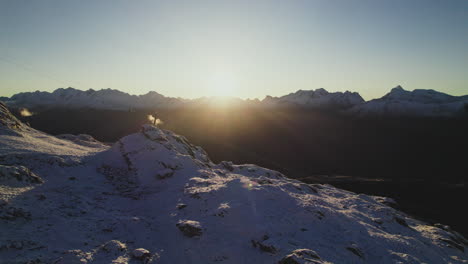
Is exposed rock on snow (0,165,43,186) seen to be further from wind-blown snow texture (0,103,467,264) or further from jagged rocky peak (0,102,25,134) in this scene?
jagged rocky peak (0,102,25,134)

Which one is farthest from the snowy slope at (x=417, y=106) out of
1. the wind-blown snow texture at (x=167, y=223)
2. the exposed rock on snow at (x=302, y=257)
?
the exposed rock on snow at (x=302, y=257)

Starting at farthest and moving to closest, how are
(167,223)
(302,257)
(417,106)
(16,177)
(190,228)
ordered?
(417,106)
(16,177)
(167,223)
(190,228)
(302,257)

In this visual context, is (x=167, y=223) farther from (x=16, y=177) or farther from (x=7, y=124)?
(x=7, y=124)

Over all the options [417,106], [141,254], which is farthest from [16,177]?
[417,106]

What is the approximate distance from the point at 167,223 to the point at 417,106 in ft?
717

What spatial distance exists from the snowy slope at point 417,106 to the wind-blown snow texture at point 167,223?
187m

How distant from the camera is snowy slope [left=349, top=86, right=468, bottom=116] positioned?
6112 inches

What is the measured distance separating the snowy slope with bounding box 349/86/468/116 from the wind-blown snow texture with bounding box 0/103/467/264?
187055 mm

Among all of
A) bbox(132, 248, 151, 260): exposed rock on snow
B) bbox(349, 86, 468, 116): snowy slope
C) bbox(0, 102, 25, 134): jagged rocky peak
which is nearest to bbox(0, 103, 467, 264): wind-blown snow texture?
bbox(132, 248, 151, 260): exposed rock on snow

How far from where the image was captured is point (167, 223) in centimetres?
1423

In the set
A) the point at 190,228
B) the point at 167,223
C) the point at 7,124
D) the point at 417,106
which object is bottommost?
the point at 167,223

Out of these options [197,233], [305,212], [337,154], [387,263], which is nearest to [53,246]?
[197,233]

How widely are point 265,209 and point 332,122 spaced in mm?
167180

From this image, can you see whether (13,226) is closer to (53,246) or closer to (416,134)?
(53,246)
